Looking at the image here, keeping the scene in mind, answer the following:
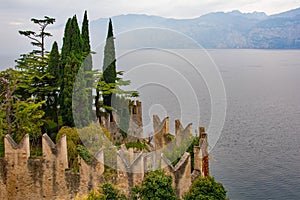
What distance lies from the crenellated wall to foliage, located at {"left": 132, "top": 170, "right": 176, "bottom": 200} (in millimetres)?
1057

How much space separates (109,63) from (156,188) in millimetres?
11870

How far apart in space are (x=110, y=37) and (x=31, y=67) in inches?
196

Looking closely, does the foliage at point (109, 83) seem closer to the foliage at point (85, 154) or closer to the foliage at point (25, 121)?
the foliage at point (25, 121)

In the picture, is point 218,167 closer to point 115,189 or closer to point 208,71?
point 208,71

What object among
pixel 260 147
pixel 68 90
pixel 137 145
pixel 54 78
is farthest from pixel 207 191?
pixel 260 147

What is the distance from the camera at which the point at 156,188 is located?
1228cm

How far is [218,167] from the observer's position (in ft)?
94.0

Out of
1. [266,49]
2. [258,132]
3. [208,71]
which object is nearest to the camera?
[208,71]

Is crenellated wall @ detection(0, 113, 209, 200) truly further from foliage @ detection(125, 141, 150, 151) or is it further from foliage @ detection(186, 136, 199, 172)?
foliage @ detection(125, 141, 150, 151)

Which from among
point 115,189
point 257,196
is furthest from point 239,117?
point 115,189

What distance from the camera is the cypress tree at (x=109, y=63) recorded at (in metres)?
22.5

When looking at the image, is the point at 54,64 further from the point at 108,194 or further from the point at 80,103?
the point at 108,194

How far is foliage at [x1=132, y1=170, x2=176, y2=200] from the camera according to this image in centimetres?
1228

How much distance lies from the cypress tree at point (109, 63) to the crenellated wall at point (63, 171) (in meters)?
8.03
